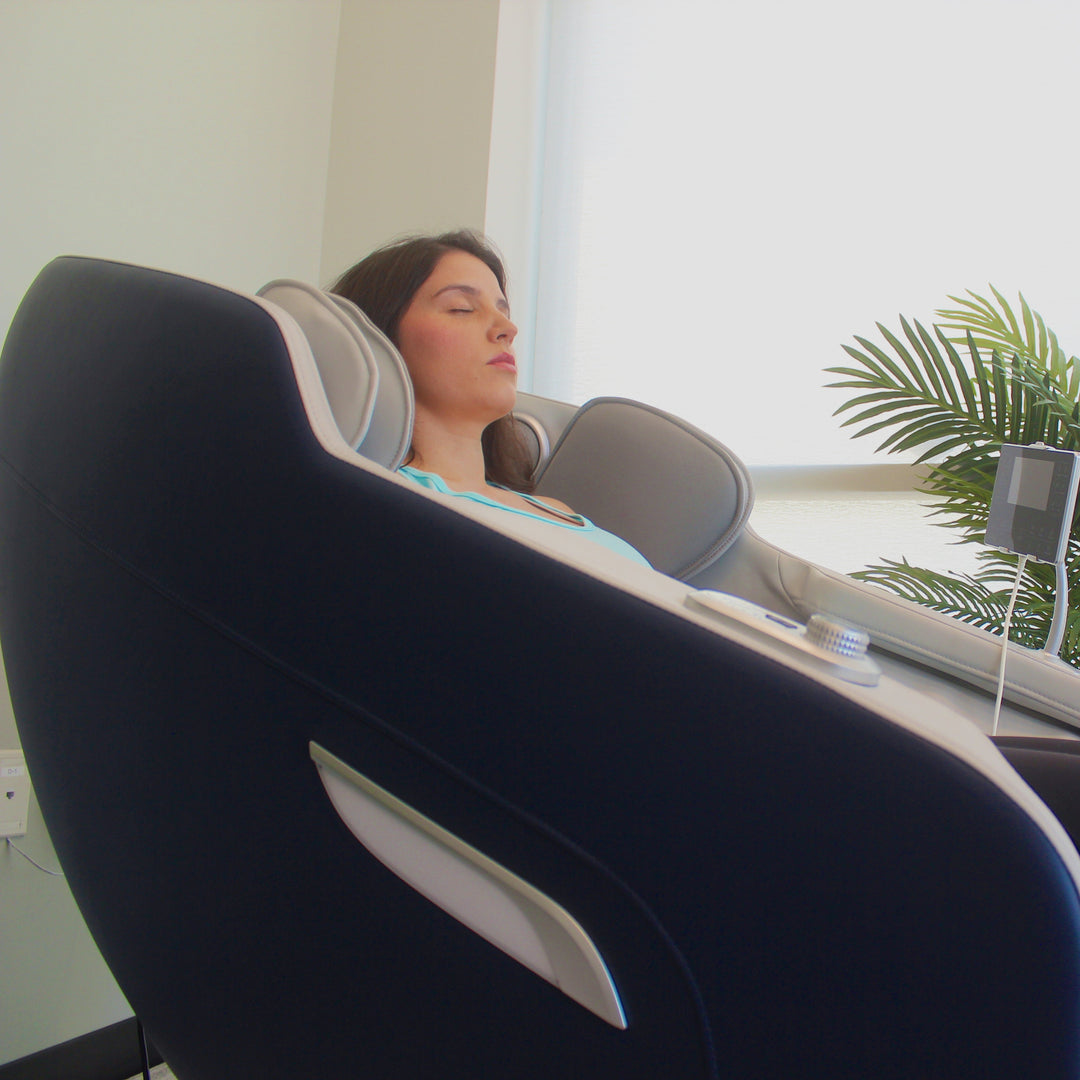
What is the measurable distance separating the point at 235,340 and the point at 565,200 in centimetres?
206

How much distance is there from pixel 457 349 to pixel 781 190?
4.05 feet

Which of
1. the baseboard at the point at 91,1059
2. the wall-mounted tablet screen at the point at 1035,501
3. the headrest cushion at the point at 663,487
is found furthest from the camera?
the baseboard at the point at 91,1059

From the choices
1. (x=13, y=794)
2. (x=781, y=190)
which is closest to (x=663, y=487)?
(x=13, y=794)

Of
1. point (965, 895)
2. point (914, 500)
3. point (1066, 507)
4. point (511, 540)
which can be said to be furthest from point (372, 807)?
point (914, 500)

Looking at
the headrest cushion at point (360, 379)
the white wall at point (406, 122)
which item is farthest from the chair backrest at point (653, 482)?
the white wall at point (406, 122)

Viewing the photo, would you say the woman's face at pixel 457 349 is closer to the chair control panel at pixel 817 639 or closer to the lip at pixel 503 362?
the lip at pixel 503 362

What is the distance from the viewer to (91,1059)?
1465mm

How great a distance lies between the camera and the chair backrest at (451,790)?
0.31m

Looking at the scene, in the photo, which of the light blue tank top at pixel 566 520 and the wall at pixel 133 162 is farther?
the wall at pixel 133 162

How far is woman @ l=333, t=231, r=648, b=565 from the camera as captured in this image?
4.16ft

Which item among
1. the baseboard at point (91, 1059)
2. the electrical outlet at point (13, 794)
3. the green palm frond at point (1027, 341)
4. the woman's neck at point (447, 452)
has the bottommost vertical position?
the baseboard at point (91, 1059)

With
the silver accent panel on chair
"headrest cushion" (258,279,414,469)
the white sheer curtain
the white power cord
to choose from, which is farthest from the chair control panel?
the white sheer curtain

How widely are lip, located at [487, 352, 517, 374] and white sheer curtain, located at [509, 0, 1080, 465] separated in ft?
2.91

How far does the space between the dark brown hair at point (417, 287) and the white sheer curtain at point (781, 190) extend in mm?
798
